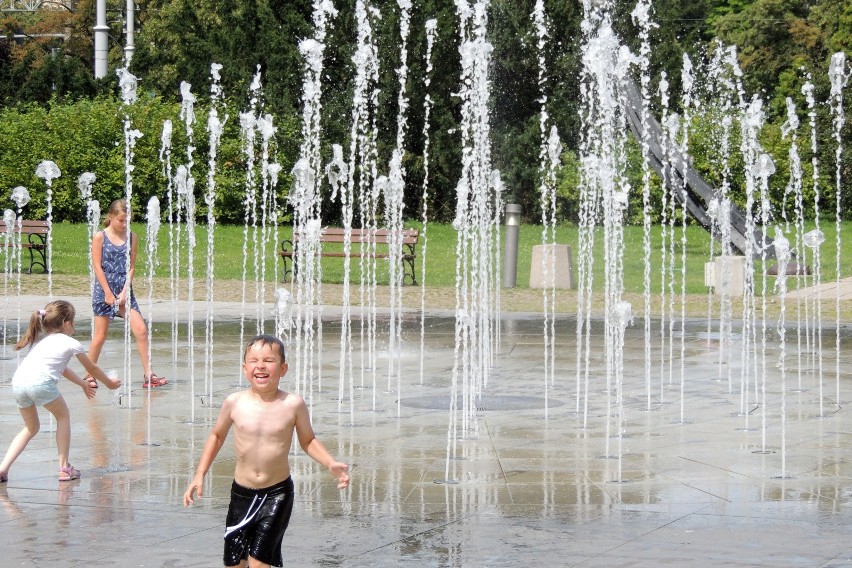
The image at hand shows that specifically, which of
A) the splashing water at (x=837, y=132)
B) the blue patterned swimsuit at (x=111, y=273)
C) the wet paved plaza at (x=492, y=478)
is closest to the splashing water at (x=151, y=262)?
the wet paved plaza at (x=492, y=478)

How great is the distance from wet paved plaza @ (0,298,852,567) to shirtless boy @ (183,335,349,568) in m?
0.84

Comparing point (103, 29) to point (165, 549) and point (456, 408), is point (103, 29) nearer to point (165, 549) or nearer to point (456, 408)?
point (456, 408)

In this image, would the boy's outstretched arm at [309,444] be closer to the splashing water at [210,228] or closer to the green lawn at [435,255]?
the splashing water at [210,228]

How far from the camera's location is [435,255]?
26.8m

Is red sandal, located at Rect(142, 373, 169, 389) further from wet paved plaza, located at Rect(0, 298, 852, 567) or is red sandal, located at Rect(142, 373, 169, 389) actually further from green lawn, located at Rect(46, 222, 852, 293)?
green lawn, located at Rect(46, 222, 852, 293)

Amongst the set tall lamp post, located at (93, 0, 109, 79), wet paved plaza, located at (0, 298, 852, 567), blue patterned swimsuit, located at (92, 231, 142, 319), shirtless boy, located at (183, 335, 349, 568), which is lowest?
wet paved plaza, located at (0, 298, 852, 567)

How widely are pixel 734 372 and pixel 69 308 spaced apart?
6.32m

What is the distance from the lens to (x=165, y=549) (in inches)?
228

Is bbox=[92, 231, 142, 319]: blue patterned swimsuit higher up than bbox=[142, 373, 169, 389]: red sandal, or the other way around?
bbox=[92, 231, 142, 319]: blue patterned swimsuit

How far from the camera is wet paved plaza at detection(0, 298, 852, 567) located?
19.1 ft

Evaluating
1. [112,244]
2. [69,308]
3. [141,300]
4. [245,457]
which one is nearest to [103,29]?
[141,300]

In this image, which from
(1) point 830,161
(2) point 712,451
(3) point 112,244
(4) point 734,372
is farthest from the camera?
(1) point 830,161

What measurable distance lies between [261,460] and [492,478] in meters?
2.72

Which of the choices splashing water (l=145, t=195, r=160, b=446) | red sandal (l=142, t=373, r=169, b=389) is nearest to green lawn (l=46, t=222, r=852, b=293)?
splashing water (l=145, t=195, r=160, b=446)
